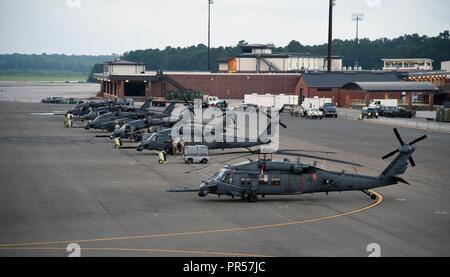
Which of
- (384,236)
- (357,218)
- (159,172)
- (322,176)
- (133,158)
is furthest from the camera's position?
(133,158)

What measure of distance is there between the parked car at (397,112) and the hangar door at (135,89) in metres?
70.4

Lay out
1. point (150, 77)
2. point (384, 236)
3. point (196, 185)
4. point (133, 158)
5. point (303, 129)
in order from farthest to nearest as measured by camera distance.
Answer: point (150, 77)
point (303, 129)
point (133, 158)
point (196, 185)
point (384, 236)

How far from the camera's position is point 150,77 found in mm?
166125

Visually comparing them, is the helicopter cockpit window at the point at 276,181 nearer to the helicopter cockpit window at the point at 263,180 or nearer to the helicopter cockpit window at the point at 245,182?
the helicopter cockpit window at the point at 263,180

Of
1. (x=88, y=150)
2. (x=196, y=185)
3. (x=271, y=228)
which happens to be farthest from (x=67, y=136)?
(x=271, y=228)

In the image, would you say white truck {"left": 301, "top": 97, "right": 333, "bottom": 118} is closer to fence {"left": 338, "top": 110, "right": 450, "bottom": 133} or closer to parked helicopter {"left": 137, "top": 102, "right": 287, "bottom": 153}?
fence {"left": 338, "top": 110, "right": 450, "bottom": 133}

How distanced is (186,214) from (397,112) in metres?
82.5

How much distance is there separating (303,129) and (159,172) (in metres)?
42.4

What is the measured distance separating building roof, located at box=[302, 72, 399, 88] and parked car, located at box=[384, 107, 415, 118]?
28631 mm

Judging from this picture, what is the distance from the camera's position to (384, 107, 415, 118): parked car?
116m

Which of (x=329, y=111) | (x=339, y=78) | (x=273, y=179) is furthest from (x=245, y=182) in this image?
(x=339, y=78)

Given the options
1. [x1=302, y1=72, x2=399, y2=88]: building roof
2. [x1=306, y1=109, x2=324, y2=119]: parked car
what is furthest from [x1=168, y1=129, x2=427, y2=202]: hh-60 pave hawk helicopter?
[x1=302, y1=72, x2=399, y2=88]: building roof

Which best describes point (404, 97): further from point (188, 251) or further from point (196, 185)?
point (188, 251)

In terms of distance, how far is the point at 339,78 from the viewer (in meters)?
148
